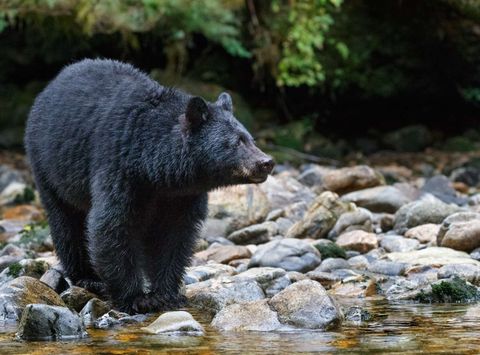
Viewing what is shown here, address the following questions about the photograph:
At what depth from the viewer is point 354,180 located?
11016mm

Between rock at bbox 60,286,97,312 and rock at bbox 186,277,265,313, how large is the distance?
698 millimetres

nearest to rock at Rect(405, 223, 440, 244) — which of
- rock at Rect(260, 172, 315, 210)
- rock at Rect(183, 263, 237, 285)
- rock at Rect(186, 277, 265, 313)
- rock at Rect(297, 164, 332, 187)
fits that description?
rock at Rect(183, 263, 237, 285)

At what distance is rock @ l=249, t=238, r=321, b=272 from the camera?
23.9 ft

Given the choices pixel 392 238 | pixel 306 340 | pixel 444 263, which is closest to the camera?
pixel 306 340

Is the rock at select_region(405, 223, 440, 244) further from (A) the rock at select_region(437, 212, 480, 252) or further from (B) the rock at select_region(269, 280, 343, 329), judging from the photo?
(B) the rock at select_region(269, 280, 343, 329)

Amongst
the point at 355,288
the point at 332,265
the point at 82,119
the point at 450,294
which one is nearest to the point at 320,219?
the point at 332,265

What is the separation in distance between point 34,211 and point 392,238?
5267 millimetres

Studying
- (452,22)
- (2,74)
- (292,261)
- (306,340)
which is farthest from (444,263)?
(2,74)

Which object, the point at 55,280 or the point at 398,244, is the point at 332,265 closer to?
the point at 398,244

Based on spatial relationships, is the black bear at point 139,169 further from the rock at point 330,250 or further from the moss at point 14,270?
the rock at point 330,250

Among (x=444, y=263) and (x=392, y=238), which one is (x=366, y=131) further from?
(x=444, y=263)

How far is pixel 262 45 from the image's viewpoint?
15.8 meters

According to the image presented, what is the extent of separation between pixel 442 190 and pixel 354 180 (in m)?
1.58

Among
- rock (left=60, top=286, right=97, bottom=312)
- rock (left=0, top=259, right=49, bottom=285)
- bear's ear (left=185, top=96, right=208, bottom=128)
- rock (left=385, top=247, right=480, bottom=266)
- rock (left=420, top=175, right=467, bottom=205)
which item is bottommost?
rock (left=420, top=175, right=467, bottom=205)
